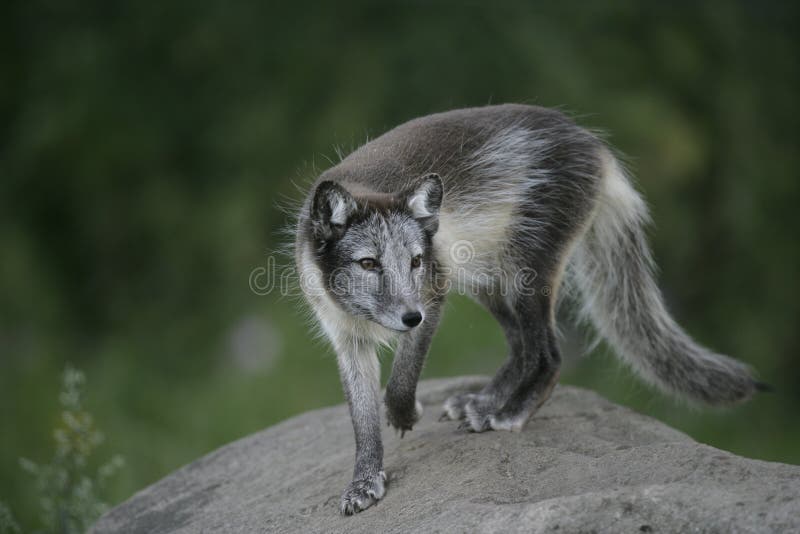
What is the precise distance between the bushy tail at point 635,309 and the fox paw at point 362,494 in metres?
1.88

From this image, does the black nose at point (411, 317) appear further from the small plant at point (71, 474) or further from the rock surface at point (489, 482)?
the small plant at point (71, 474)

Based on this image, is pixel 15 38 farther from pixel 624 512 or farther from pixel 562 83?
pixel 624 512

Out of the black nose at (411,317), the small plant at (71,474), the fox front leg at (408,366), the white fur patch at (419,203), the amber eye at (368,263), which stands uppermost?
the white fur patch at (419,203)

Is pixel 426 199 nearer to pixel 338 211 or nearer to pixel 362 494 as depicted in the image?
pixel 338 211

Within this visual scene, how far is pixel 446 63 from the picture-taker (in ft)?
31.1

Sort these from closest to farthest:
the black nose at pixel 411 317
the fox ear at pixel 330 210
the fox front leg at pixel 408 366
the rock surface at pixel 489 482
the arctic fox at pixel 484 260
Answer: the rock surface at pixel 489 482
the black nose at pixel 411 317
the fox ear at pixel 330 210
the arctic fox at pixel 484 260
the fox front leg at pixel 408 366

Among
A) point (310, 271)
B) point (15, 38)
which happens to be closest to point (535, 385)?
point (310, 271)

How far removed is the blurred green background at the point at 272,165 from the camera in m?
8.91

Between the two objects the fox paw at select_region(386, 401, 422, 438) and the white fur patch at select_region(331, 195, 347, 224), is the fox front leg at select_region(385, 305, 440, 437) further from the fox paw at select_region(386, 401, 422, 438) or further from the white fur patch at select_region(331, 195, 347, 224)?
the white fur patch at select_region(331, 195, 347, 224)

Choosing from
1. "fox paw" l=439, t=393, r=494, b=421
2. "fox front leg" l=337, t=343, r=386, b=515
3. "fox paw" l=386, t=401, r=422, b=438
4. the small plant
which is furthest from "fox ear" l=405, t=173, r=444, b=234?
the small plant

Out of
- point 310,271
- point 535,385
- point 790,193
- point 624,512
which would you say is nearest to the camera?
point 624,512

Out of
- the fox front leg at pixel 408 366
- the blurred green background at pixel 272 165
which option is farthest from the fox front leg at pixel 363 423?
the blurred green background at pixel 272 165

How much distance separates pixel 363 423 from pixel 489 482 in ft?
2.65

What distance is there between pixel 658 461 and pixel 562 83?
5931 mm
